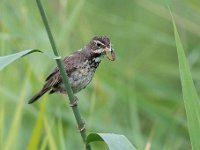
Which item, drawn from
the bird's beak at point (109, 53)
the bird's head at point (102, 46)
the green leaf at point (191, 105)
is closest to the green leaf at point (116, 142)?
the green leaf at point (191, 105)

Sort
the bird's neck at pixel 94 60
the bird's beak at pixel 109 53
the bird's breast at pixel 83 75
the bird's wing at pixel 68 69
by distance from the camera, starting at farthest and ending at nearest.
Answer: the bird's wing at pixel 68 69 < the bird's breast at pixel 83 75 < the bird's neck at pixel 94 60 < the bird's beak at pixel 109 53

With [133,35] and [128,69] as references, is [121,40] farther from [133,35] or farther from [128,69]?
[128,69]

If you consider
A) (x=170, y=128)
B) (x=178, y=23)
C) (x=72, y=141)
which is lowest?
(x=72, y=141)

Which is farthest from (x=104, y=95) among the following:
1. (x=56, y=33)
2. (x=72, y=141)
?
(x=56, y=33)

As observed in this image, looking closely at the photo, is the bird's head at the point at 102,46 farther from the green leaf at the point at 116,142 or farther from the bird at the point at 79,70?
the green leaf at the point at 116,142

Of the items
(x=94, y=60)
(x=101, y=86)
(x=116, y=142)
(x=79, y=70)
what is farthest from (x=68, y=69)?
(x=116, y=142)

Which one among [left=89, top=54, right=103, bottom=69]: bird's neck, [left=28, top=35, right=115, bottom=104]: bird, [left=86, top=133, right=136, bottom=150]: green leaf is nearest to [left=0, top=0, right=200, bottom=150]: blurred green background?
[left=28, top=35, right=115, bottom=104]: bird

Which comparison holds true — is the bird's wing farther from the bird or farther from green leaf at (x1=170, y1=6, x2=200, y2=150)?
green leaf at (x1=170, y1=6, x2=200, y2=150)

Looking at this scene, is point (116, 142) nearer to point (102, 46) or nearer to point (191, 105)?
point (191, 105)
